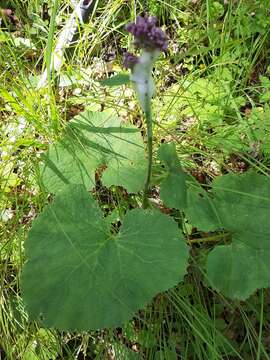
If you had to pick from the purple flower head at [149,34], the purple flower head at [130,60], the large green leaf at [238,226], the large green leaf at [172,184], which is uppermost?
the purple flower head at [149,34]

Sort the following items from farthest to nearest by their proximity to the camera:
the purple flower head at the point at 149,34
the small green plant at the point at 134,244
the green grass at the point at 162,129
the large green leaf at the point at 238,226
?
1. the green grass at the point at 162,129
2. the large green leaf at the point at 238,226
3. the small green plant at the point at 134,244
4. the purple flower head at the point at 149,34

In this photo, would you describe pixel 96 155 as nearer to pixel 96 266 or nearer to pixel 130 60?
pixel 96 266

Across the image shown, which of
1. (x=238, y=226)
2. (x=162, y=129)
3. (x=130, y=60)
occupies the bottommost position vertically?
(x=238, y=226)

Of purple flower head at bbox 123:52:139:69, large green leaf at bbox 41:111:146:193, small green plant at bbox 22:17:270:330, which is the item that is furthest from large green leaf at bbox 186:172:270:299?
purple flower head at bbox 123:52:139:69

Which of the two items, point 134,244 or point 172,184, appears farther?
point 172,184

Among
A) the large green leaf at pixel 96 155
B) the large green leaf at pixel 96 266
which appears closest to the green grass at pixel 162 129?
the large green leaf at pixel 96 155

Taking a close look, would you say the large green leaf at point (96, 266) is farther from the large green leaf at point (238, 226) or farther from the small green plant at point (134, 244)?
the large green leaf at point (238, 226)

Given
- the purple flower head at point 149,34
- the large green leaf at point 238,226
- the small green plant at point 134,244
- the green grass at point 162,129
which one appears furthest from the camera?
the green grass at point 162,129

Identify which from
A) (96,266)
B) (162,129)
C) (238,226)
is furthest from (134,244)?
(162,129)
